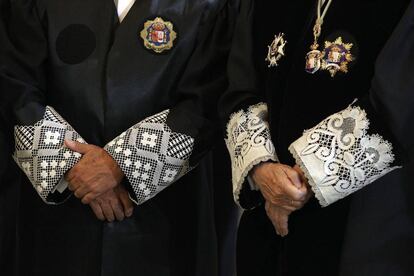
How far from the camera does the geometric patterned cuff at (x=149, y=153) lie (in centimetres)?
168

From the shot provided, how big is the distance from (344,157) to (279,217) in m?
0.23

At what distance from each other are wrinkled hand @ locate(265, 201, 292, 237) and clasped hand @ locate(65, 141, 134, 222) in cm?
43

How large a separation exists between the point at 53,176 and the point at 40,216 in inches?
8.2

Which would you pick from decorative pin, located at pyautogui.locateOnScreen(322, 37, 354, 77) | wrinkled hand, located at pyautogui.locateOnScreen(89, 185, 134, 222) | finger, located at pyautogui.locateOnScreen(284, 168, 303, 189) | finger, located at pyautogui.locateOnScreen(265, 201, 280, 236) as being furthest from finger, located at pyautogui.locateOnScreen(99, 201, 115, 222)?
decorative pin, located at pyautogui.locateOnScreen(322, 37, 354, 77)

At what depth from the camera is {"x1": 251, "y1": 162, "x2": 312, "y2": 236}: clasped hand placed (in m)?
1.39

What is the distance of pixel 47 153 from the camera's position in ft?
5.57

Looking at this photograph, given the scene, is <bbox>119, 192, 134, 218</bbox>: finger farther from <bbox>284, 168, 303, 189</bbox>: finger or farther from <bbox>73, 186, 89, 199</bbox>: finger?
<bbox>284, 168, 303, 189</bbox>: finger

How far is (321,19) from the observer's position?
4.77 feet

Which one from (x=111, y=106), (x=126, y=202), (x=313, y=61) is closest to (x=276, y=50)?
(x=313, y=61)

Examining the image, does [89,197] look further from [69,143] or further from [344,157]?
[344,157]

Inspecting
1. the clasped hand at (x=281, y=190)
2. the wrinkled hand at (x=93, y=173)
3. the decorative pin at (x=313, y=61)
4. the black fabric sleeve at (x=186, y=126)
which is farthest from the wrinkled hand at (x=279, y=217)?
the wrinkled hand at (x=93, y=173)

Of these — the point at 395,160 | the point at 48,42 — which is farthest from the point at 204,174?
the point at 395,160

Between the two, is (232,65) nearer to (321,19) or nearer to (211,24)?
(211,24)

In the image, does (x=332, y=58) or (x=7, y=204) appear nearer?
(x=332, y=58)
